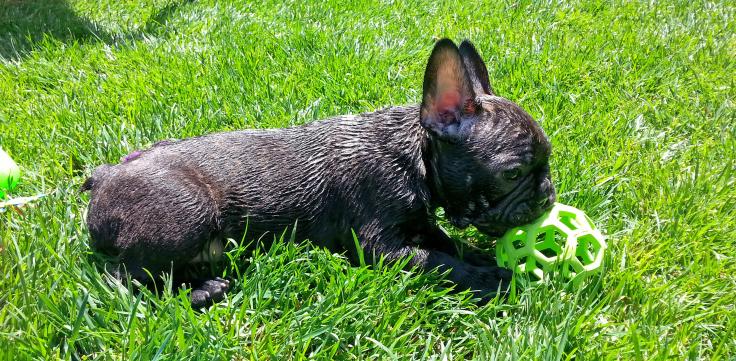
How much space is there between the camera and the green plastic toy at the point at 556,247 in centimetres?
270

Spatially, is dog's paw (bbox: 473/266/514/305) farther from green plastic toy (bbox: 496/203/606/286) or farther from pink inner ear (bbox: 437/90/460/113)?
pink inner ear (bbox: 437/90/460/113)

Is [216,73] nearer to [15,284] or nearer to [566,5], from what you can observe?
[15,284]

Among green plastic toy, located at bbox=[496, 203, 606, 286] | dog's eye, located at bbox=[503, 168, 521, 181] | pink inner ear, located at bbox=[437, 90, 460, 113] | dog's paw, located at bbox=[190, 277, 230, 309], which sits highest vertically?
pink inner ear, located at bbox=[437, 90, 460, 113]

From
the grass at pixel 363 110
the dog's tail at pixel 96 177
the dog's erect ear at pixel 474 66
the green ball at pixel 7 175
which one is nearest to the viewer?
the grass at pixel 363 110

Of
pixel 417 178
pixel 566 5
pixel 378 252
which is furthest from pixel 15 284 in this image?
pixel 566 5

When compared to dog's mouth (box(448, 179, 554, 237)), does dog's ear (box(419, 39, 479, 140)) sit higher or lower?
higher

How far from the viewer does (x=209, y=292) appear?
272 cm

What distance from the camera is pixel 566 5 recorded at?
6.52m

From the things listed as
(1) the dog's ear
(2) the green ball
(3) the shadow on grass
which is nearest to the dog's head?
(1) the dog's ear

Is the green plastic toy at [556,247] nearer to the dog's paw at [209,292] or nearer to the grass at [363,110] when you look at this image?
the grass at [363,110]

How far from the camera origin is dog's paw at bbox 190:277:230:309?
268cm

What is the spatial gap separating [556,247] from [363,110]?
1.98 metres

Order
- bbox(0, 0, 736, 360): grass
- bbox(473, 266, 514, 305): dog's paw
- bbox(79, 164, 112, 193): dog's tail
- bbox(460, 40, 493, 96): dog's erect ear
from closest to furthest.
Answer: bbox(0, 0, 736, 360): grass
bbox(473, 266, 514, 305): dog's paw
bbox(79, 164, 112, 193): dog's tail
bbox(460, 40, 493, 96): dog's erect ear

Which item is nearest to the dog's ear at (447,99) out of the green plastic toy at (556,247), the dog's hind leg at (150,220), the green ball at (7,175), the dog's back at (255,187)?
the dog's back at (255,187)
